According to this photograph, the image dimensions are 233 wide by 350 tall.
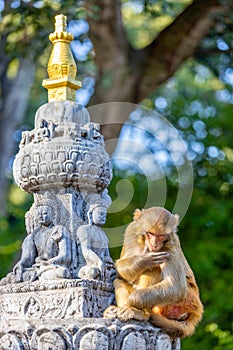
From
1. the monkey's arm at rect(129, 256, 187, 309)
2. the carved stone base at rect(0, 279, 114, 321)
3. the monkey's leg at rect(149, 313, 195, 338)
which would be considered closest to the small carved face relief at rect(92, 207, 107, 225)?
the carved stone base at rect(0, 279, 114, 321)

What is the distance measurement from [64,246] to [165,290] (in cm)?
76

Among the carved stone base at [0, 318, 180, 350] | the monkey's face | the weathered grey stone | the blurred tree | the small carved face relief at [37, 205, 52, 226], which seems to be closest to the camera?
the carved stone base at [0, 318, 180, 350]

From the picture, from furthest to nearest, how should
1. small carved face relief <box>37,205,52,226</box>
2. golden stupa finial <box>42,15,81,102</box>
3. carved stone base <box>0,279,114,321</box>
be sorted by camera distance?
golden stupa finial <box>42,15,81,102</box> < small carved face relief <box>37,205,52,226</box> < carved stone base <box>0,279,114,321</box>

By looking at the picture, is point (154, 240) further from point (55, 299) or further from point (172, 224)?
point (55, 299)

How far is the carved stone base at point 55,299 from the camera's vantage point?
19.0 feet

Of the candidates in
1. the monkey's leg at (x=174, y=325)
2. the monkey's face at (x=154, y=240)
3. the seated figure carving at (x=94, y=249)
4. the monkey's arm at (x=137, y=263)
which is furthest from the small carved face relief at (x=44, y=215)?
the monkey's leg at (x=174, y=325)

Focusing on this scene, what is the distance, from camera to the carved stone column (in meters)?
5.69

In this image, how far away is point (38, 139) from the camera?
6.30 metres

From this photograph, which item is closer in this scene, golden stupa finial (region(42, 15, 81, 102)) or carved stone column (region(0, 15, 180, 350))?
carved stone column (region(0, 15, 180, 350))

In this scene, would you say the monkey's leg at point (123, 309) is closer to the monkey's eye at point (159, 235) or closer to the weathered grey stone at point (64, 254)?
the weathered grey stone at point (64, 254)

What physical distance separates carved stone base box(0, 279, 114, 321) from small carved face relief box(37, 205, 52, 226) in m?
0.46

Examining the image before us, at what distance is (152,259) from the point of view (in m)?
5.83

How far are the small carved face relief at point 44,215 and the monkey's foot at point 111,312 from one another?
0.77 metres

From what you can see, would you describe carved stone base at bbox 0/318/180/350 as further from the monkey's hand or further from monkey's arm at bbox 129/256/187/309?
the monkey's hand
